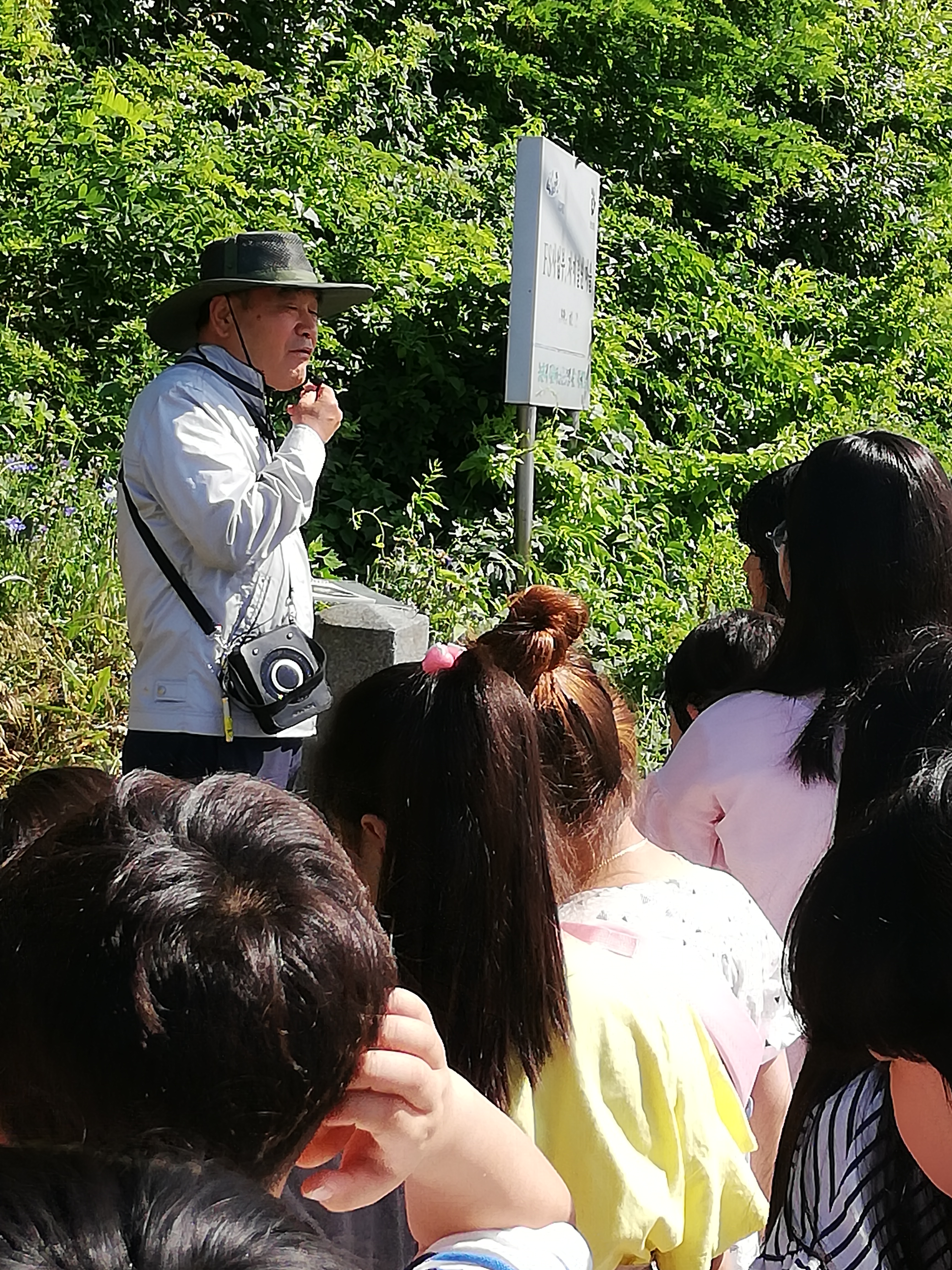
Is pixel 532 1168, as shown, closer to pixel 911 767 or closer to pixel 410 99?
pixel 911 767

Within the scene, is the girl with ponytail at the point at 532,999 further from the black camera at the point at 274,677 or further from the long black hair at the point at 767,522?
the long black hair at the point at 767,522

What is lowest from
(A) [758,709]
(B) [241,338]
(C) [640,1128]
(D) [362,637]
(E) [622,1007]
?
(D) [362,637]

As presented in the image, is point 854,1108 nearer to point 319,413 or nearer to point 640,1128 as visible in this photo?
point 640,1128

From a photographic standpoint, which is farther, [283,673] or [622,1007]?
[283,673]

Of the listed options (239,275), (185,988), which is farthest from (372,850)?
(239,275)

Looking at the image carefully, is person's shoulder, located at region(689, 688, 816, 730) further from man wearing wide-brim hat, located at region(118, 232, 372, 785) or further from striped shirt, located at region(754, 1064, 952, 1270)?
man wearing wide-brim hat, located at region(118, 232, 372, 785)

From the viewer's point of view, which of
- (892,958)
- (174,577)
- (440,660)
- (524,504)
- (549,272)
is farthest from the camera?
(524,504)

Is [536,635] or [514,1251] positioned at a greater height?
[536,635]

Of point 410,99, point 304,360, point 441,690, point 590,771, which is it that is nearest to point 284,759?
point 304,360

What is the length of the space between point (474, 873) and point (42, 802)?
46 cm

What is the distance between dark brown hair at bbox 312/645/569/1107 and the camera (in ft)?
4.97

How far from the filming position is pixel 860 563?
2383 mm

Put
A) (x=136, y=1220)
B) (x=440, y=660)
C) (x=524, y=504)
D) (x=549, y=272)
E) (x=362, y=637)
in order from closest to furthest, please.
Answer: (x=136, y=1220) < (x=440, y=660) < (x=362, y=637) < (x=549, y=272) < (x=524, y=504)

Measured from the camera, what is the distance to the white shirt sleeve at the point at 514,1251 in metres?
1.11
